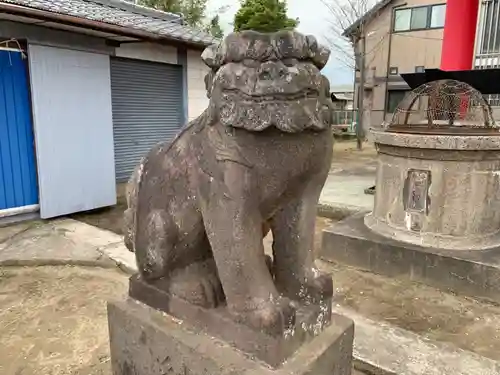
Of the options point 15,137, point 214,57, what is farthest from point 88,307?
point 15,137

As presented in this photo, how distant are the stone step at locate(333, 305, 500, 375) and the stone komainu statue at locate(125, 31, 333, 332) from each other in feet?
2.80

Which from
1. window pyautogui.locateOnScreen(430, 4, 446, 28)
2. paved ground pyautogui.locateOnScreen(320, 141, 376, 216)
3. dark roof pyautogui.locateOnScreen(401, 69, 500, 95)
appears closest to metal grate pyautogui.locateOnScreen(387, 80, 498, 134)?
A: dark roof pyautogui.locateOnScreen(401, 69, 500, 95)

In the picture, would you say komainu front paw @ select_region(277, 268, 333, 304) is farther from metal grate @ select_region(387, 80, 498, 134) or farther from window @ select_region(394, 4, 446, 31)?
window @ select_region(394, 4, 446, 31)

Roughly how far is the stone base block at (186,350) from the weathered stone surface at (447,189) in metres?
2.14

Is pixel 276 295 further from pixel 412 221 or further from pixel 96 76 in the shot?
pixel 96 76

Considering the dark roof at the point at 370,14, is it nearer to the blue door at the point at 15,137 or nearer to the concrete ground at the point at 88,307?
the blue door at the point at 15,137

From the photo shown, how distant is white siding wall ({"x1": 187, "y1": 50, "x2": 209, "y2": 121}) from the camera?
23.1 feet

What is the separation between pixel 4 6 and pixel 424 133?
4.13 m

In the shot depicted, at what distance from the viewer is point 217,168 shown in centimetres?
128

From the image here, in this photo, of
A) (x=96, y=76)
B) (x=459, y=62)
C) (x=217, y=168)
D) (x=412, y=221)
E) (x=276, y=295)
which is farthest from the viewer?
(x=459, y=62)

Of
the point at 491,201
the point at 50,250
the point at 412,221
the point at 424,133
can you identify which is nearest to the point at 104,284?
the point at 50,250

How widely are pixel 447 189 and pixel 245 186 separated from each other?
8.93 feet

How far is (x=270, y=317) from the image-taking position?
4.32ft

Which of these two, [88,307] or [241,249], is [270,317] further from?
[88,307]
